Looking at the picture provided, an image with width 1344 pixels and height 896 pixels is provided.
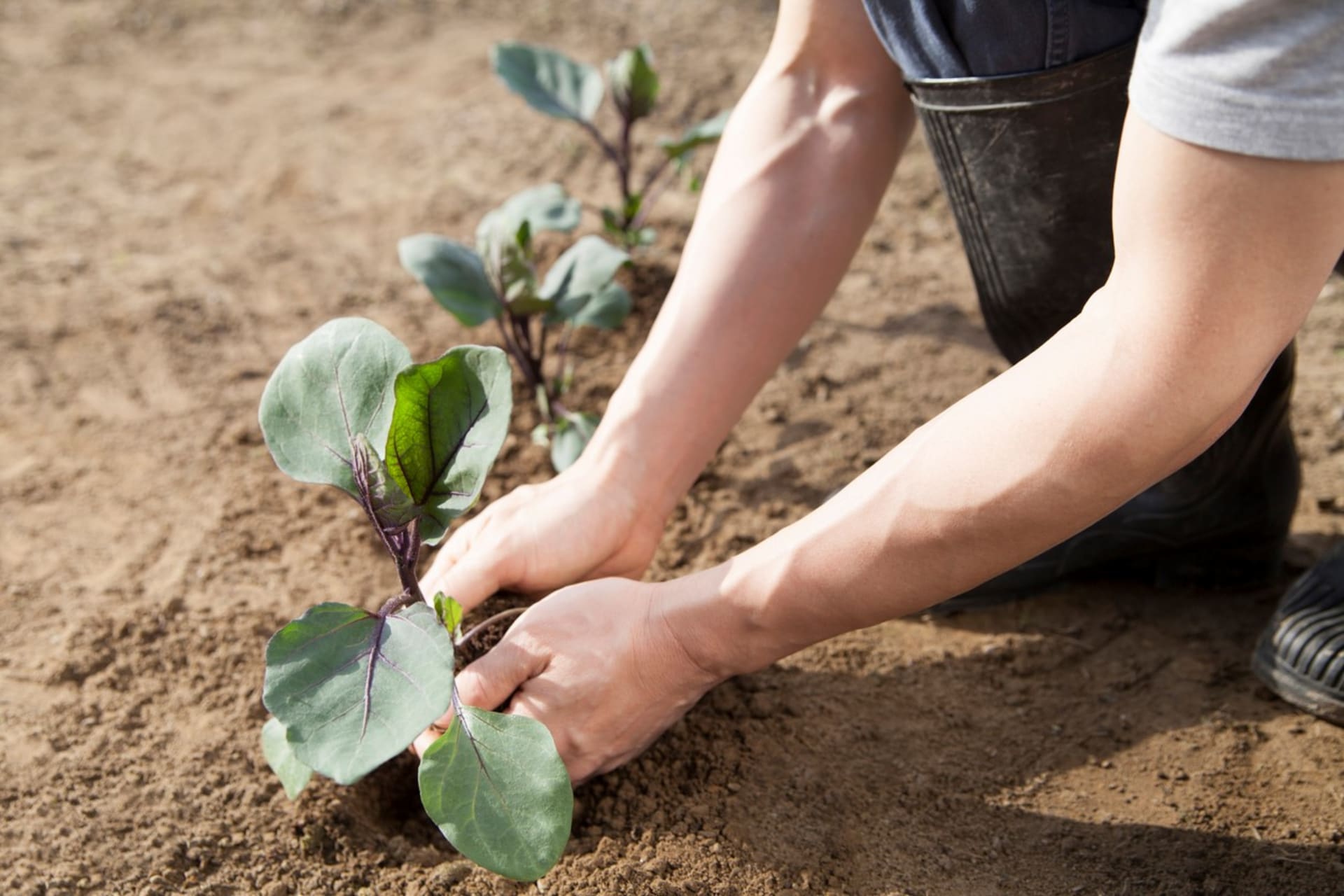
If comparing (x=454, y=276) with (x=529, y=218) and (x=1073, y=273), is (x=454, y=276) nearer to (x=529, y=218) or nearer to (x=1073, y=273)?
(x=529, y=218)

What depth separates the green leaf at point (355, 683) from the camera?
1.12 m

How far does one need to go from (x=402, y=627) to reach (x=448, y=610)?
0.14 m

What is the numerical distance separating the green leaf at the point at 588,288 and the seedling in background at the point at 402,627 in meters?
0.78

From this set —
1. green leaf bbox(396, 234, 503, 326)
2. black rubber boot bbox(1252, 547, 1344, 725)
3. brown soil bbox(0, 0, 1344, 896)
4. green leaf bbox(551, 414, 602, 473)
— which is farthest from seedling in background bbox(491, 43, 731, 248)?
black rubber boot bbox(1252, 547, 1344, 725)

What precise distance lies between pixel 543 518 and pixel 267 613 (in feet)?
1.82

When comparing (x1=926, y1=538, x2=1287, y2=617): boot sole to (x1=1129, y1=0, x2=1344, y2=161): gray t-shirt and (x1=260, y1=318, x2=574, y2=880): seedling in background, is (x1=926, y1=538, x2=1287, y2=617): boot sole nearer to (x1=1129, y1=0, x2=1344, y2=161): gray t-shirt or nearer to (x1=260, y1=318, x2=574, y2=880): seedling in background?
(x1=260, y1=318, x2=574, y2=880): seedling in background

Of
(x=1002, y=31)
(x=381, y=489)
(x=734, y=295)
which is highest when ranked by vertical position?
(x=1002, y=31)

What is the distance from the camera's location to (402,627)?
124 centimetres

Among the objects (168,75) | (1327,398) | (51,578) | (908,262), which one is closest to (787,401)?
(908,262)

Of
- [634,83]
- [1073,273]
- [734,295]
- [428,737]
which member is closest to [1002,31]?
[1073,273]

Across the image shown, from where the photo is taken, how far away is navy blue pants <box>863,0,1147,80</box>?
1369mm

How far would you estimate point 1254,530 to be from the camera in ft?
5.93

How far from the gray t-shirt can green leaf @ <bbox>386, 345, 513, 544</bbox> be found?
72 centimetres

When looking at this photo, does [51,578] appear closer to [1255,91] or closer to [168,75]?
[1255,91]
